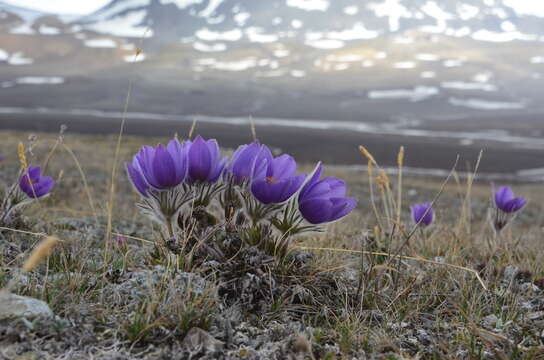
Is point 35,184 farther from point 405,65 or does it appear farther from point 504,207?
point 405,65

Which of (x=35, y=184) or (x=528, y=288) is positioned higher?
(x=35, y=184)

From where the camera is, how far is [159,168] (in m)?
1.80

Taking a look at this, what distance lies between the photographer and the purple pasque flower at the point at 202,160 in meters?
1.89

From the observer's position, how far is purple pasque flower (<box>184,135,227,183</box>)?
6.19ft

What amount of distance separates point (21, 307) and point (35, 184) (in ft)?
4.03

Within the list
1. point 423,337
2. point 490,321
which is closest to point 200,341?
point 423,337

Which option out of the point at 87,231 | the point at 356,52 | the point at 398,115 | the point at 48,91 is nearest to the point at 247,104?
the point at 398,115

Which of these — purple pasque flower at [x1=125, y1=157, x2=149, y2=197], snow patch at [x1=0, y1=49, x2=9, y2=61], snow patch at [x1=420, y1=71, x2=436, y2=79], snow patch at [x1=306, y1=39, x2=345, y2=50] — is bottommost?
purple pasque flower at [x1=125, y1=157, x2=149, y2=197]

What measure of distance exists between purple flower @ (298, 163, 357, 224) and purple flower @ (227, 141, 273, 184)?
182mm

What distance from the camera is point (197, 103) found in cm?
11394

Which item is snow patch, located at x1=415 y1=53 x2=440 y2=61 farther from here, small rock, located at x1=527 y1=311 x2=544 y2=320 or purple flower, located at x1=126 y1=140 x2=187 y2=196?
purple flower, located at x1=126 y1=140 x2=187 y2=196

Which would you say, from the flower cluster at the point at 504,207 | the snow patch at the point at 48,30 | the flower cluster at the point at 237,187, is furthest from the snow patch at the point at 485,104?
the snow patch at the point at 48,30

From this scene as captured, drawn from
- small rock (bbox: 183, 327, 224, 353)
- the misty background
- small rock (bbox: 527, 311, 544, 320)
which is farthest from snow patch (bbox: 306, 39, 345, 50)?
small rock (bbox: 183, 327, 224, 353)

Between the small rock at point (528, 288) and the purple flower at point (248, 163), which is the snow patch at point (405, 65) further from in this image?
the purple flower at point (248, 163)
